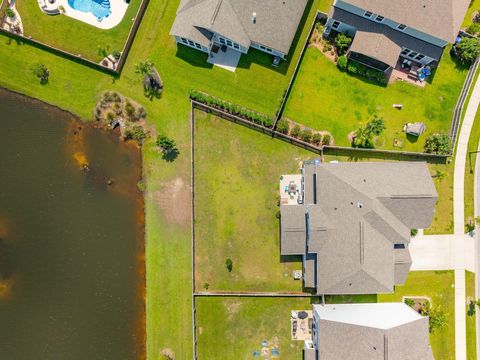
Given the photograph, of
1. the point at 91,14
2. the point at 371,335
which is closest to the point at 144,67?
the point at 91,14

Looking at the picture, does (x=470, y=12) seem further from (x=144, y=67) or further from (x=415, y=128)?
(x=144, y=67)

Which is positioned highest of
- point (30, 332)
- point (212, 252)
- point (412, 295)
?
point (212, 252)

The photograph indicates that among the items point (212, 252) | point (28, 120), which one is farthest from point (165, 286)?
point (28, 120)

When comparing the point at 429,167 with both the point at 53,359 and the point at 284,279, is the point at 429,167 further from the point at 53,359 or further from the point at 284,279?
the point at 53,359

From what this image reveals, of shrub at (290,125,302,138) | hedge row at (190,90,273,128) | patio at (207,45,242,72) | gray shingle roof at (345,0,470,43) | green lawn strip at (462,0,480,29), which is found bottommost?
shrub at (290,125,302,138)

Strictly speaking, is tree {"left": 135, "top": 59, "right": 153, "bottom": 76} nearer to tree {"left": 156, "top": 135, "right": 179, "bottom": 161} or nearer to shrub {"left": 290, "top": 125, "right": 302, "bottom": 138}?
tree {"left": 156, "top": 135, "right": 179, "bottom": 161}

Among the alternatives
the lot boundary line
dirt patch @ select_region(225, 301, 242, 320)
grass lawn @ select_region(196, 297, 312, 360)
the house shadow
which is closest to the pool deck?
the lot boundary line
